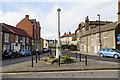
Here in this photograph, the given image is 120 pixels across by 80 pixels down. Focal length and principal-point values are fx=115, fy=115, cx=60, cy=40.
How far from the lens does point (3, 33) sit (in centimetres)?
2328

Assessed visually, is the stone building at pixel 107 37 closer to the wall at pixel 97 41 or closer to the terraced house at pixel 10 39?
the wall at pixel 97 41

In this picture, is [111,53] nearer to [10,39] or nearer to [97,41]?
[97,41]

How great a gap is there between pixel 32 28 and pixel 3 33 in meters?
19.0

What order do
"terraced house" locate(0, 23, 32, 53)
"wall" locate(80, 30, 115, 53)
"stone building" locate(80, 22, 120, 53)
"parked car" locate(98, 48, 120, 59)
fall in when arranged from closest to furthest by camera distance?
1. "parked car" locate(98, 48, 120, 59)
2. "stone building" locate(80, 22, 120, 53)
3. "terraced house" locate(0, 23, 32, 53)
4. "wall" locate(80, 30, 115, 53)

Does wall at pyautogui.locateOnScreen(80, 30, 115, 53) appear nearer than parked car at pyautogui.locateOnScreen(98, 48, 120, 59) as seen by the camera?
No

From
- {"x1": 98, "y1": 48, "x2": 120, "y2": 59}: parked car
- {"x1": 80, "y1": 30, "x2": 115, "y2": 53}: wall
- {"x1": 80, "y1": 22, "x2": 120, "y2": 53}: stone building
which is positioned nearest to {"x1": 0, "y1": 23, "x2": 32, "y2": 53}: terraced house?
{"x1": 98, "y1": 48, "x2": 120, "y2": 59}: parked car

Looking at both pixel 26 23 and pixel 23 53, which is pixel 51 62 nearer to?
pixel 23 53

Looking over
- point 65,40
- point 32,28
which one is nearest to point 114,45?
point 32,28

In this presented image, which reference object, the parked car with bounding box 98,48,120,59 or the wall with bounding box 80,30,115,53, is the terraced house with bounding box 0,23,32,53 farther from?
the wall with bounding box 80,30,115,53

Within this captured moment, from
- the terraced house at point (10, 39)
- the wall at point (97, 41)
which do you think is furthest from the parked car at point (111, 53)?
the terraced house at point (10, 39)

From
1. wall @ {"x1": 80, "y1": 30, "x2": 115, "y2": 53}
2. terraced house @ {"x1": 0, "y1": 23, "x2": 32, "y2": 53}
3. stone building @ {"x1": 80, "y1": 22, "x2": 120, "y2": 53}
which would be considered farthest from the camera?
wall @ {"x1": 80, "y1": 30, "x2": 115, "y2": 53}

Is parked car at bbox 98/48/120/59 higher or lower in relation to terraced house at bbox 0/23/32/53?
lower

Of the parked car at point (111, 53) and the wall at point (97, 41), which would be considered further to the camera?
the wall at point (97, 41)

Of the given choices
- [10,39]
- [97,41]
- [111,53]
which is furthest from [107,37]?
[10,39]
